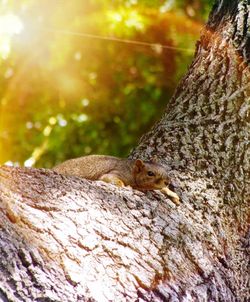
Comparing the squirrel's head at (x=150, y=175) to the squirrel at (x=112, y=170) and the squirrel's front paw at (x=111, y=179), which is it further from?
the squirrel's front paw at (x=111, y=179)

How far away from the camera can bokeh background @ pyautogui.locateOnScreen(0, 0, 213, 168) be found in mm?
11234

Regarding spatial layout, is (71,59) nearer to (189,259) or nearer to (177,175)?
(177,175)

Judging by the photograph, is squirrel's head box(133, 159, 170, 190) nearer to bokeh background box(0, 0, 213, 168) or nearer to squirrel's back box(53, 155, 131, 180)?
squirrel's back box(53, 155, 131, 180)

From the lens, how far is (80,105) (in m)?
11.7

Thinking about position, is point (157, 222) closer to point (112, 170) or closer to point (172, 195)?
point (172, 195)

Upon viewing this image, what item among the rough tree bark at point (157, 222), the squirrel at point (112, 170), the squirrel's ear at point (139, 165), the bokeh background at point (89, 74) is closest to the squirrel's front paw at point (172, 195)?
the rough tree bark at point (157, 222)

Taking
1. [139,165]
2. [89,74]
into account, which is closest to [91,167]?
[139,165]

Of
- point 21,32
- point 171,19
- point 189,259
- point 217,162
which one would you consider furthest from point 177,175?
point 171,19

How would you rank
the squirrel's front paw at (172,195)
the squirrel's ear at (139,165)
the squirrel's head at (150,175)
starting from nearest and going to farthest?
1. the squirrel's front paw at (172,195)
2. the squirrel's head at (150,175)
3. the squirrel's ear at (139,165)

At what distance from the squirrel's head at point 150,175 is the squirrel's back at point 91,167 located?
130 mm

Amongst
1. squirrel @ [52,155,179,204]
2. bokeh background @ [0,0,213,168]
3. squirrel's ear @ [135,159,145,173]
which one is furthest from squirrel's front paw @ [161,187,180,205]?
bokeh background @ [0,0,213,168]

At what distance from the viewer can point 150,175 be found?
3875 millimetres

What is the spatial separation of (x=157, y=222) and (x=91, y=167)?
1.70 m

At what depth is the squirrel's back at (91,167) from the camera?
15.1ft
